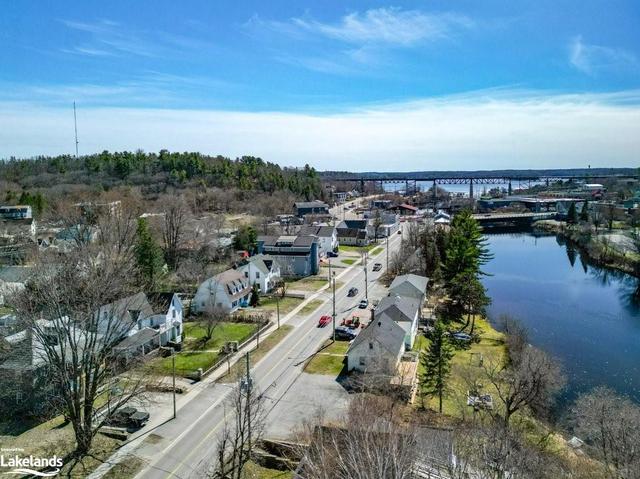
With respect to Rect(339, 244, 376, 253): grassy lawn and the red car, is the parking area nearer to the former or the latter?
the red car

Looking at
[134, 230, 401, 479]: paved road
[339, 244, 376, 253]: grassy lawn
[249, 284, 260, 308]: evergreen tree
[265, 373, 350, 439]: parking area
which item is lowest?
[265, 373, 350, 439]: parking area

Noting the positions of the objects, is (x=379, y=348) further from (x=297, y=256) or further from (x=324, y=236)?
(x=324, y=236)

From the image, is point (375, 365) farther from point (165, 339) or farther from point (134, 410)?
point (165, 339)

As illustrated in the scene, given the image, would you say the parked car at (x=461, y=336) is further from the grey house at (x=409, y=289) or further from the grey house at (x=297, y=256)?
the grey house at (x=297, y=256)

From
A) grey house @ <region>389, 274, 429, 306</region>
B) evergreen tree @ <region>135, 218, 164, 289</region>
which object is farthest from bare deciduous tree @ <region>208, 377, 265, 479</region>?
evergreen tree @ <region>135, 218, 164, 289</region>

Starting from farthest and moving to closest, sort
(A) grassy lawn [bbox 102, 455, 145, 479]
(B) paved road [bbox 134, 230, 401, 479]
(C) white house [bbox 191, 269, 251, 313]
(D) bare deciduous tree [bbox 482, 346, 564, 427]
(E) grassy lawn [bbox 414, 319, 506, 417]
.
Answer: (C) white house [bbox 191, 269, 251, 313]
(E) grassy lawn [bbox 414, 319, 506, 417]
(D) bare deciduous tree [bbox 482, 346, 564, 427]
(B) paved road [bbox 134, 230, 401, 479]
(A) grassy lawn [bbox 102, 455, 145, 479]

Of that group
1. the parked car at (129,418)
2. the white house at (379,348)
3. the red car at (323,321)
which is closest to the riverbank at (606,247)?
the red car at (323,321)

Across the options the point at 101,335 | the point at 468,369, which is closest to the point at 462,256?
the point at 468,369
